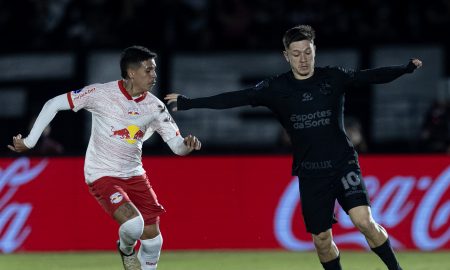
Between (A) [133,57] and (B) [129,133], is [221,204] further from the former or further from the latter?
(A) [133,57]

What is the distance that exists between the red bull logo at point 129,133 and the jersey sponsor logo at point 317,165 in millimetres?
1575

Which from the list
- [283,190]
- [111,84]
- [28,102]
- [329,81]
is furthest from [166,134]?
[28,102]

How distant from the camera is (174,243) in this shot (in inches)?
572

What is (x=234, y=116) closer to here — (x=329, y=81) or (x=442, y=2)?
(x=442, y=2)

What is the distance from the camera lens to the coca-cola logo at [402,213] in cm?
1416

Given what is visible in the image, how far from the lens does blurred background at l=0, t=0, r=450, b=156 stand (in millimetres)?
16672

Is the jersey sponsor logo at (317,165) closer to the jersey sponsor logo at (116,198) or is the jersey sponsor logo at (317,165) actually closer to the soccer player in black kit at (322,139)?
the soccer player in black kit at (322,139)

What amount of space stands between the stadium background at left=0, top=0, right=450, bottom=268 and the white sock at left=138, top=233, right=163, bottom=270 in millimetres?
4492

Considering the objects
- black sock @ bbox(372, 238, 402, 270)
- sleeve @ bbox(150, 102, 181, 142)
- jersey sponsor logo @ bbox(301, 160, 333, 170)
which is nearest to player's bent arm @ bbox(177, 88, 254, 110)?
sleeve @ bbox(150, 102, 181, 142)

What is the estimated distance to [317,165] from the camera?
914 cm

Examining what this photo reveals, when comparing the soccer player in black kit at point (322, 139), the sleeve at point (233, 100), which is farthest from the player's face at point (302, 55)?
the sleeve at point (233, 100)

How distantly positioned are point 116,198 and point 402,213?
558 cm

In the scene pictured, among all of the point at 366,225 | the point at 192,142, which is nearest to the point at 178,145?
the point at 192,142

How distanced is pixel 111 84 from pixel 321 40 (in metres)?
→ 7.63
